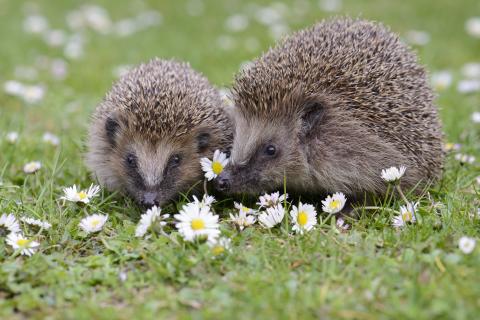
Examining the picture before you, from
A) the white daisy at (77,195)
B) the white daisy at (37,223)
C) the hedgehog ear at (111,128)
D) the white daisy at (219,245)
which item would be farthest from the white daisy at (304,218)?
the hedgehog ear at (111,128)

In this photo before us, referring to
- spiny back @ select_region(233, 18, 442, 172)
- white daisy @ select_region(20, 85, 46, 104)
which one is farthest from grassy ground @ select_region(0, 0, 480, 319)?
white daisy @ select_region(20, 85, 46, 104)

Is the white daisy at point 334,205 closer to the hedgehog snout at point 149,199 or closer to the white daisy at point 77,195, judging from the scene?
the hedgehog snout at point 149,199

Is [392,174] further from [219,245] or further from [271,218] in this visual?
[219,245]

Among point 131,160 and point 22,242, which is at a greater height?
point 131,160

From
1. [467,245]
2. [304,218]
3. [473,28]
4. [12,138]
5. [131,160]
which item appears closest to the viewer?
[467,245]

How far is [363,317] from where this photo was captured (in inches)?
107

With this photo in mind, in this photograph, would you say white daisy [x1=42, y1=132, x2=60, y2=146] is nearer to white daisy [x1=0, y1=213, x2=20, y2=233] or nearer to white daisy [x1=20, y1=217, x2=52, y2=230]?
white daisy [x1=20, y1=217, x2=52, y2=230]

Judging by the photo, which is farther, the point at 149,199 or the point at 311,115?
the point at 311,115

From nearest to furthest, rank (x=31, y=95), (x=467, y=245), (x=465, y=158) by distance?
(x=467, y=245) → (x=465, y=158) → (x=31, y=95)

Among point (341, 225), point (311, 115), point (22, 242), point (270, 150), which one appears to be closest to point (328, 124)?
point (311, 115)

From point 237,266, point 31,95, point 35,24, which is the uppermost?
point 35,24

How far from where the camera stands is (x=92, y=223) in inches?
147

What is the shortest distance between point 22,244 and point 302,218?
5.39ft

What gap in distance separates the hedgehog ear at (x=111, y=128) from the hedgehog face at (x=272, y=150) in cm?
94
